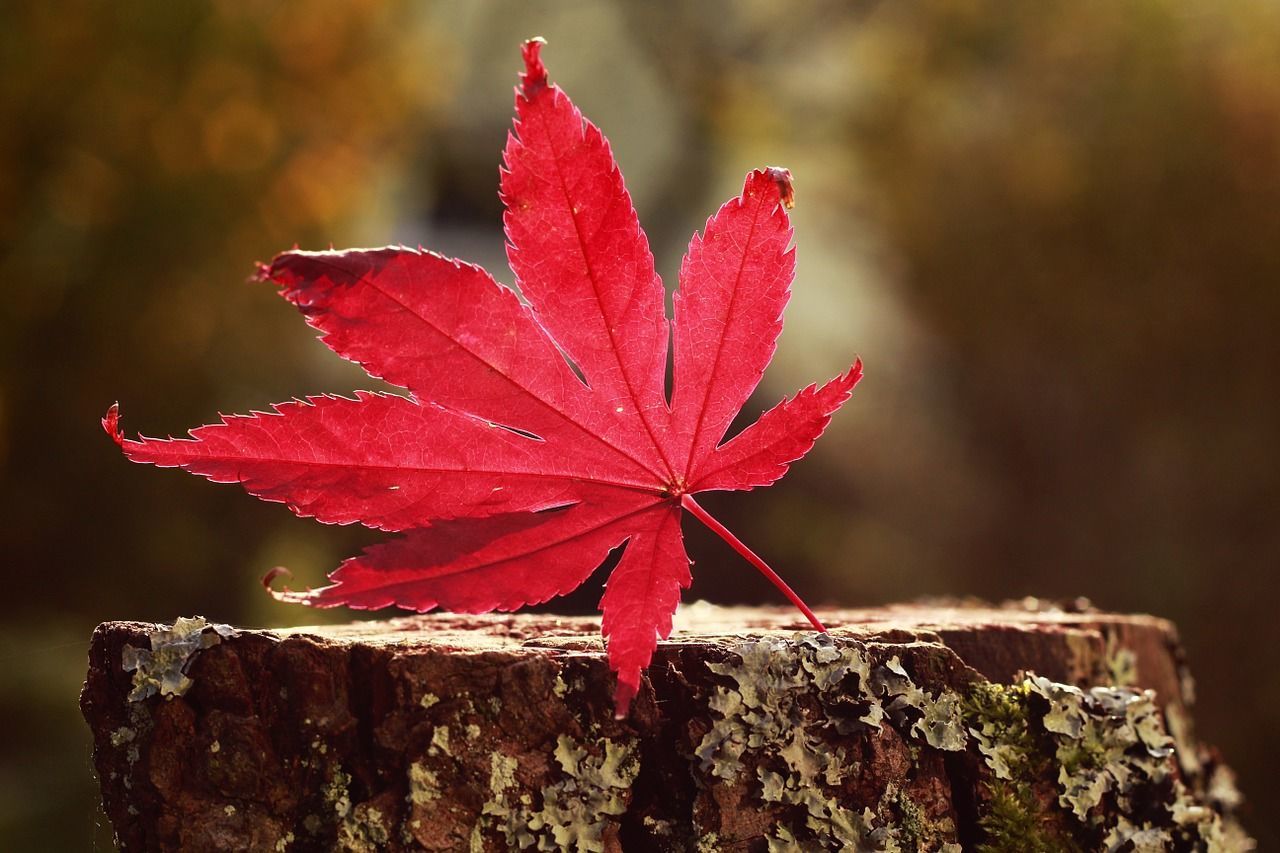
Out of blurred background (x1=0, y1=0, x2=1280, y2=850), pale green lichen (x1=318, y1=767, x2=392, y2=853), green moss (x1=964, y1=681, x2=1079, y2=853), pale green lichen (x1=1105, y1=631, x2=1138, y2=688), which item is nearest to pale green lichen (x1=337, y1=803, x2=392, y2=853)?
pale green lichen (x1=318, y1=767, x2=392, y2=853)

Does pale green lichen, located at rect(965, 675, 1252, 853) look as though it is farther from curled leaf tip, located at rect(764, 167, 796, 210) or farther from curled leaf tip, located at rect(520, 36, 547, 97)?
curled leaf tip, located at rect(520, 36, 547, 97)

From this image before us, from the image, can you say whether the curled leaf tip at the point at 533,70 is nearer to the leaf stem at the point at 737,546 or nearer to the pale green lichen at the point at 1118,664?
the leaf stem at the point at 737,546

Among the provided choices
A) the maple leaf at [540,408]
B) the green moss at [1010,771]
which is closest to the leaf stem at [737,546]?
the maple leaf at [540,408]

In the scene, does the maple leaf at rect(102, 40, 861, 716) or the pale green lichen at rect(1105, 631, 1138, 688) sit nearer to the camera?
the maple leaf at rect(102, 40, 861, 716)

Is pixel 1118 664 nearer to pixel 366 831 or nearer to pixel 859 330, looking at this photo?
pixel 366 831

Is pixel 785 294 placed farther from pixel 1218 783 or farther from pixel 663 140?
pixel 663 140

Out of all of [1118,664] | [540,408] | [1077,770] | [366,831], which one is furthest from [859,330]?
[366,831]

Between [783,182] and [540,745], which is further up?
[783,182]

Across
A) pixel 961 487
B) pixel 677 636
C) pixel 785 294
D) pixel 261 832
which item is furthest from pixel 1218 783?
pixel 961 487
